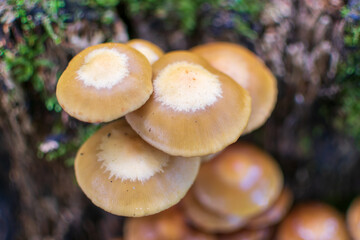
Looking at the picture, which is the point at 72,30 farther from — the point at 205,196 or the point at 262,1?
the point at 205,196

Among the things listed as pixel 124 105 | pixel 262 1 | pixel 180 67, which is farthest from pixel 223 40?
pixel 124 105

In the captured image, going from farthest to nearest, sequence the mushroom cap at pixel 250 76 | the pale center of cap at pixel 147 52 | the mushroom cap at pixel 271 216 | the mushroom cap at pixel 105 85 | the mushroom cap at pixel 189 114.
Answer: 1. the mushroom cap at pixel 271 216
2. the mushroom cap at pixel 250 76
3. the pale center of cap at pixel 147 52
4. the mushroom cap at pixel 189 114
5. the mushroom cap at pixel 105 85

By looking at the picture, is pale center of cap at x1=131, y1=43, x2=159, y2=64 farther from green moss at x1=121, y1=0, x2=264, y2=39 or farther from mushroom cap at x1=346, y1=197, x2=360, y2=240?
mushroom cap at x1=346, y1=197, x2=360, y2=240

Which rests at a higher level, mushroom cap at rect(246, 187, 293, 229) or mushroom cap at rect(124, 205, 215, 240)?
mushroom cap at rect(124, 205, 215, 240)

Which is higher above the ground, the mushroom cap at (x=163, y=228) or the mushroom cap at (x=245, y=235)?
the mushroom cap at (x=163, y=228)

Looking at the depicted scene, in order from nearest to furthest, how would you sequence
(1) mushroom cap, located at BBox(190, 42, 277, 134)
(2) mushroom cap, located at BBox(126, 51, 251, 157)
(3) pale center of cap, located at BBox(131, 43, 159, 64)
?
(2) mushroom cap, located at BBox(126, 51, 251, 157) → (3) pale center of cap, located at BBox(131, 43, 159, 64) → (1) mushroom cap, located at BBox(190, 42, 277, 134)

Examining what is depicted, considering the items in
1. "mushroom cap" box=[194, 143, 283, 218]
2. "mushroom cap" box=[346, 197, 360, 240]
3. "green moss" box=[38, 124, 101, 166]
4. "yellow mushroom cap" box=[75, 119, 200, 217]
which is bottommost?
"mushroom cap" box=[346, 197, 360, 240]

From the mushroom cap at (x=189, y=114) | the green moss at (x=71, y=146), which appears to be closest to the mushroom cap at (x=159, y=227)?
the green moss at (x=71, y=146)

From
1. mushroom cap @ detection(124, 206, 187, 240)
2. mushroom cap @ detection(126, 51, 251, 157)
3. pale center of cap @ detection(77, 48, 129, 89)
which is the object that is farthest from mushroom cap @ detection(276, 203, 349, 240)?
pale center of cap @ detection(77, 48, 129, 89)

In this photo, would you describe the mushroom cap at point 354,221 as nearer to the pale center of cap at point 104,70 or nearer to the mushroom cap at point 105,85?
the mushroom cap at point 105,85
